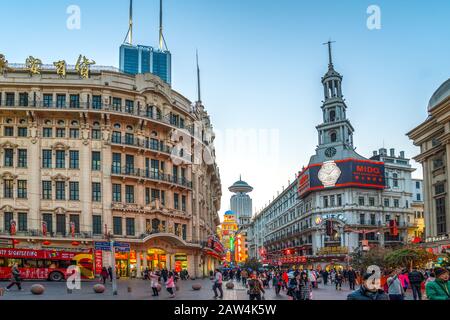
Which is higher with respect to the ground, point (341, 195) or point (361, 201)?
point (341, 195)

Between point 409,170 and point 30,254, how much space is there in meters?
76.2

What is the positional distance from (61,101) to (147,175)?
11.5 m

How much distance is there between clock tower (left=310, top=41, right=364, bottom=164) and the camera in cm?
9456

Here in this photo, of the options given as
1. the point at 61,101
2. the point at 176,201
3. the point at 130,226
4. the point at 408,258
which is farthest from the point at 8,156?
the point at 408,258

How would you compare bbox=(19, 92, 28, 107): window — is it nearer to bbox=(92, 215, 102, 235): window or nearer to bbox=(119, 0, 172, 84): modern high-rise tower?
bbox=(92, 215, 102, 235): window

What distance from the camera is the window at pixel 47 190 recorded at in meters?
52.0

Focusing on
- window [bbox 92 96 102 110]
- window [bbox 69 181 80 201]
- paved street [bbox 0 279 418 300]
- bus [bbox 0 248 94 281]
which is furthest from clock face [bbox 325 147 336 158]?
paved street [bbox 0 279 418 300]

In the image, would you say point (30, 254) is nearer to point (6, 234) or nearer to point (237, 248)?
point (6, 234)

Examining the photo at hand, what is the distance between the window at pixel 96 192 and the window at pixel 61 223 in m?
3.45

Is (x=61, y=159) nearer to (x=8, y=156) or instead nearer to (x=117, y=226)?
(x=8, y=156)

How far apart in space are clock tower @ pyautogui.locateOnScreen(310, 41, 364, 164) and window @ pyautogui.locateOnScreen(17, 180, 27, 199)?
56904 millimetres

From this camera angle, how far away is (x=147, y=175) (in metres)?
56.9

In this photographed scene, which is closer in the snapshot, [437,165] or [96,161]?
[96,161]
